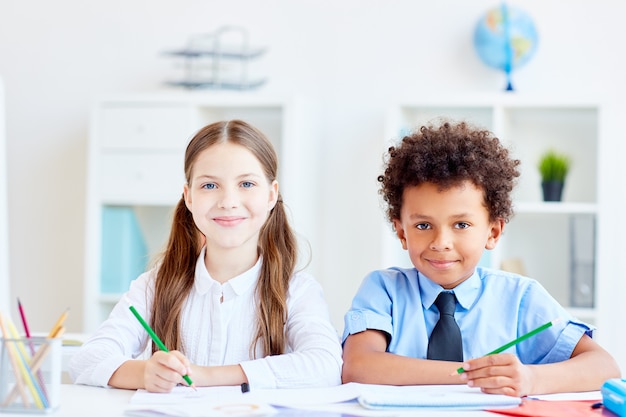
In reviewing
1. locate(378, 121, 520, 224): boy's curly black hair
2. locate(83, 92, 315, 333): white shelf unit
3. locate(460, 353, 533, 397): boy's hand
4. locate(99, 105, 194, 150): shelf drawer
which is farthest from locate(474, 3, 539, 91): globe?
locate(460, 353, 533, 397): boy's hand

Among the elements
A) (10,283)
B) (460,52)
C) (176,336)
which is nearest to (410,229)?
(176,336)

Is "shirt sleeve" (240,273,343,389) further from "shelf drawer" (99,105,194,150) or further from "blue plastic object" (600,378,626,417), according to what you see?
"shelf drawer" (99,105,194,150)

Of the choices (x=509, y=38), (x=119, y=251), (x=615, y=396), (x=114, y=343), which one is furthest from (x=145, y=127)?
(x=615, y=396)

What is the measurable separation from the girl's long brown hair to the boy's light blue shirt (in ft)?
0.48

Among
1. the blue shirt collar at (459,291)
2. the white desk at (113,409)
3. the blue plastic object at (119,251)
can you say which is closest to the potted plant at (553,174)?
the blue plastic object at (119,251)

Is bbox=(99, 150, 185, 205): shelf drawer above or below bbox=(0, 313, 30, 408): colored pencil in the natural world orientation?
above

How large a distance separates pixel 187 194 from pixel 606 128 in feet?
6.38

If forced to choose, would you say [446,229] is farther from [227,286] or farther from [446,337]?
[227,286]

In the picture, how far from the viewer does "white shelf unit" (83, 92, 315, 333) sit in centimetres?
342

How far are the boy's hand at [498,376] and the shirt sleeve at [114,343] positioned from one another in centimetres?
58

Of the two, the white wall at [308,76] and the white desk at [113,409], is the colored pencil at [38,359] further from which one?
the white wall at [308,76]

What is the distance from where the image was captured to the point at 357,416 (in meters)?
1.22

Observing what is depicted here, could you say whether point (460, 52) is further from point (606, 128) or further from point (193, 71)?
point (193, 71)

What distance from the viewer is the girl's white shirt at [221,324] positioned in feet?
5.34
